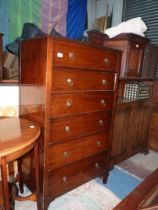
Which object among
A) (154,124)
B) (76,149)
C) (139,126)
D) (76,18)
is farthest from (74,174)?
(76,18)

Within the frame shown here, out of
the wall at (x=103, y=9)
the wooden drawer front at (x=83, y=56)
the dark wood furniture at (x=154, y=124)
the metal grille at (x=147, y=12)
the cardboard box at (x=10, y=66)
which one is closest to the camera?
the wooden drawer front at (x=83, y=56)

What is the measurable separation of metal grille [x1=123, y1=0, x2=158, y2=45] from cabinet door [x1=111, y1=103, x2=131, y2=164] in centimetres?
155

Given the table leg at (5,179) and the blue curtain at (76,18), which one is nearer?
the table leg at (5,179)

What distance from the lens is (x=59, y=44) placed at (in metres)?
1.20

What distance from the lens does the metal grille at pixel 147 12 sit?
283 cm

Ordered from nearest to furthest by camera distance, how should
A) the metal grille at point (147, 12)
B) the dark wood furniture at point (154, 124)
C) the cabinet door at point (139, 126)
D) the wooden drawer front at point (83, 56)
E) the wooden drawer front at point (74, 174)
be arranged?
the wooden drawer front at point (83, 56) < the wooden drawer front at point (74, 174) < the cabinet door at point (139, 126) < the dark wood furniture at point (154, 124) < the metal grille at point (147, 12)

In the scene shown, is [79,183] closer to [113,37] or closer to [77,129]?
[77,129]

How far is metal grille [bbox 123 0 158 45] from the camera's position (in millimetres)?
2834

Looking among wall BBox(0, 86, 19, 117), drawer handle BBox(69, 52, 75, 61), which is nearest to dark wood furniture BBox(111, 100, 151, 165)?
drawer handle BBox(69, 52, 75, 61)

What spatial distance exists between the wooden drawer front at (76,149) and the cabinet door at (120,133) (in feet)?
1.21

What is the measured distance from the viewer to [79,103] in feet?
4.76

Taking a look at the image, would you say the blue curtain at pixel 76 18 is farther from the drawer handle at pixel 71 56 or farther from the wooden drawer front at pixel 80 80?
the drawer handle at pixel 71 56

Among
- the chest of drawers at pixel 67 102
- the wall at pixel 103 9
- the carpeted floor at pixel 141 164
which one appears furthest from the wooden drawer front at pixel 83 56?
the wall at pixel 103 9

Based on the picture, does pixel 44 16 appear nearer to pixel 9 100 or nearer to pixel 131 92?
pixel 9 100
